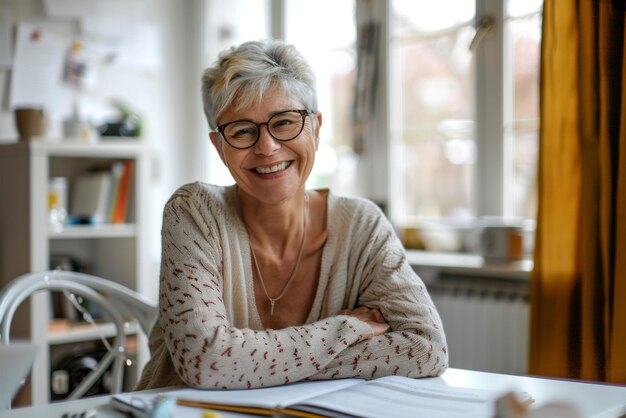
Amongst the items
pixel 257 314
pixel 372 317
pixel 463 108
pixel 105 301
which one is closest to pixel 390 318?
pixel 372 317

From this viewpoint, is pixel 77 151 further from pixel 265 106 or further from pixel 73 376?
pixel 265 106

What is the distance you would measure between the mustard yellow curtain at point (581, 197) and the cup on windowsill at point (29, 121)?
1866 millimetres

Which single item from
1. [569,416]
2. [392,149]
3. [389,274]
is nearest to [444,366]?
[389,274]

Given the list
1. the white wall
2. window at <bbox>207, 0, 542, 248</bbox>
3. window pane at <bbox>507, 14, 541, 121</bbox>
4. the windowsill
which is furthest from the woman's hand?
the white wall

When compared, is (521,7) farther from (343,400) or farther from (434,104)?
(343,400)

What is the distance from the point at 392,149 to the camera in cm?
297

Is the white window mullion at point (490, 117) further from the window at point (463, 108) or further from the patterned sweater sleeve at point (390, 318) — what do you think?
the patterned sweater sleeve at point (390, 318)

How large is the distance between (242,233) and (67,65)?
2125 mm

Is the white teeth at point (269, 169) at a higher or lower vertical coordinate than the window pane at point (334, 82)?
lower

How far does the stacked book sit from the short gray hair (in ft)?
5.28

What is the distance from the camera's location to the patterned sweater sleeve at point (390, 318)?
1.25 m

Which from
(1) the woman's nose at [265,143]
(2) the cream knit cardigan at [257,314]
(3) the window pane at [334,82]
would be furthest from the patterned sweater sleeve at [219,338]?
(3) the window pane at [334,82]

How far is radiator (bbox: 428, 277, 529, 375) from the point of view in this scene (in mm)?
2324

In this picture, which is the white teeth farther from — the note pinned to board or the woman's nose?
the note pinned to board
